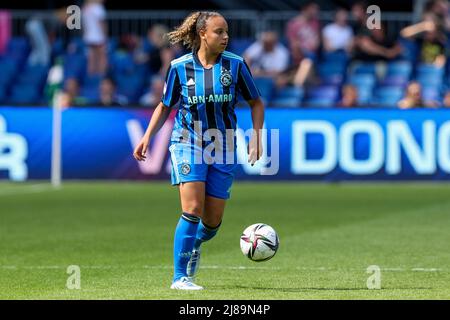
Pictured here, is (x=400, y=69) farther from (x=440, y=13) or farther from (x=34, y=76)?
(x=34, y=76)

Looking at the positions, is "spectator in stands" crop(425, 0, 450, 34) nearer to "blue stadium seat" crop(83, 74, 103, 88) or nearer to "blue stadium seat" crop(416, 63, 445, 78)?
"blue stadium seat" crop(416, 63, 445, 78)

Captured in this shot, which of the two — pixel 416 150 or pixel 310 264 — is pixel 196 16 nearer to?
pixel 310 264

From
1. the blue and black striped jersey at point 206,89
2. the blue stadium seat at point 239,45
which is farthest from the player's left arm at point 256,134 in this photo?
the blue stadium seat at point 239,45

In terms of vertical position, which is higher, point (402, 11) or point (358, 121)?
point (402, 11)

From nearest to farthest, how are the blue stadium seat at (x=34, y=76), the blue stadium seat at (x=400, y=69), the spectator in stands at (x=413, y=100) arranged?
the spectator in stands at (x=413, y=100)
the blue stadium seat at (x=400, y=69)
the blue stadium seat at (x=34, y=76)

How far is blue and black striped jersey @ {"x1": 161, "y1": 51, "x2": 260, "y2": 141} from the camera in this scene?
998cm

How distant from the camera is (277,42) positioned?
86.1 feet

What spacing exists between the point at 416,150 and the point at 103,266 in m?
11.8

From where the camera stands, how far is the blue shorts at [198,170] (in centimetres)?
989

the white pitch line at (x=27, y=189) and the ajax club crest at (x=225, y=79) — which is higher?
the ajax club crest at (x=225, y=79)

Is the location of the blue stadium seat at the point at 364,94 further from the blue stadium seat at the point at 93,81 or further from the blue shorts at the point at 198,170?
the blue shorts at the point at 198,170

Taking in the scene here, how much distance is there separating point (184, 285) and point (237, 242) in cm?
416

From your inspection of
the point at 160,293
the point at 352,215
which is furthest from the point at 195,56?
the point at 352,215

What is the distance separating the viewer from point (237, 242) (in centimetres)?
Answer: 1391
